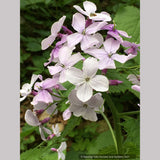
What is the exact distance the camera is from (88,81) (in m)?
0.79

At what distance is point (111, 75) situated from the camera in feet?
3.20

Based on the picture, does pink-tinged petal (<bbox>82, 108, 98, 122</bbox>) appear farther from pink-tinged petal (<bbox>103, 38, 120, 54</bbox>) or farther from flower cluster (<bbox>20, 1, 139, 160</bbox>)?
pink-tinged petal (<bbox>103, 38, 120, 54</bbox>)

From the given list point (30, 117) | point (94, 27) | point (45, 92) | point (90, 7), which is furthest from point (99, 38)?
point (30, 117)

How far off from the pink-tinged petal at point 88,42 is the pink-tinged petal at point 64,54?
1.7 inches

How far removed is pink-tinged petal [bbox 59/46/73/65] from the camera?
2.70 feet

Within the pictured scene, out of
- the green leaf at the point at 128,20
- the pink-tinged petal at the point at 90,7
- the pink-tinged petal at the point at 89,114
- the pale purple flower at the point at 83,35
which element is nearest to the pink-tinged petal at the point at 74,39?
the pale purple flower at the point at 83,35

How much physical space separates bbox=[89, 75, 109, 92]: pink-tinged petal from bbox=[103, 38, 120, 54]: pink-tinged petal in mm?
95

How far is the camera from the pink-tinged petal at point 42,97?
85 cm

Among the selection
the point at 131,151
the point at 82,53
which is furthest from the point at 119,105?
the point at 82,53

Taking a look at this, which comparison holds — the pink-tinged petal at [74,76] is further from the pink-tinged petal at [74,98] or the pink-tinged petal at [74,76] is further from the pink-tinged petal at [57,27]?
the pink-tinged petal at [57,27]

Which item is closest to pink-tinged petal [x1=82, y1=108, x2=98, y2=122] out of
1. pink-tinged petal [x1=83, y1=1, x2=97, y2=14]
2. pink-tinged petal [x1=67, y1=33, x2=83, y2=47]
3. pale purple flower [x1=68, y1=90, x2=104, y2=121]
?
pale purple flower [x1=68, y1=90, x2=104, y2=121]

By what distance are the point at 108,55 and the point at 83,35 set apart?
0.10 metres

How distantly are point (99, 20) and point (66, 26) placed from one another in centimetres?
13
